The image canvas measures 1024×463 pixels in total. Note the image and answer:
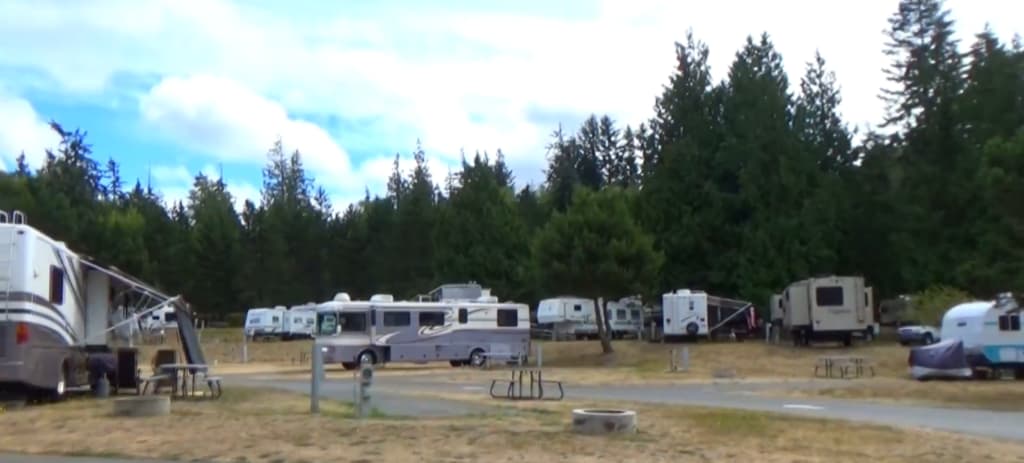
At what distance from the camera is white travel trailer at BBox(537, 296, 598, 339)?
5853cm

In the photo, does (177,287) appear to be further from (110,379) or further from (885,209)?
(110,379)

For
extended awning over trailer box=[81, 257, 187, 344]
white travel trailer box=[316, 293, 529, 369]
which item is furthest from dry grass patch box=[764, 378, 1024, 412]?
Answer: white travel trailer box=[316, 293, 529, 369]

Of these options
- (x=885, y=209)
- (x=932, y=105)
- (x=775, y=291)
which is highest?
(x=932, y=105)

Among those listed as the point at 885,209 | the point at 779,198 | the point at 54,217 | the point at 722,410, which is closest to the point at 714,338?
the point at 779,198

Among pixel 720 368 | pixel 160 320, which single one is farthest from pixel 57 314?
pixel 720 368

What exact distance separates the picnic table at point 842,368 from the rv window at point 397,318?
1420 centimetres

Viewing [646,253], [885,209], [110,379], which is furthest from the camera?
[885,209]

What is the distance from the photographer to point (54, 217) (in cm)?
7644

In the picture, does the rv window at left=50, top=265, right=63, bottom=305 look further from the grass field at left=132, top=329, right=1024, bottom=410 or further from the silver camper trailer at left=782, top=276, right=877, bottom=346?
the silver camper trailer at left=782, top=276, right=877, bottom=346

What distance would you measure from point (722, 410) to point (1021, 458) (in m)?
7.20

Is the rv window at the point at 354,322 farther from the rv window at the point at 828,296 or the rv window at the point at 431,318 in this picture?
the rv window at the point at 828,296

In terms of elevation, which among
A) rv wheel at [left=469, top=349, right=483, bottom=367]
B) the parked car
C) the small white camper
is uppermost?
the small white camper

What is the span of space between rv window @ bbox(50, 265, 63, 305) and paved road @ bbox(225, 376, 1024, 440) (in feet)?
19.3

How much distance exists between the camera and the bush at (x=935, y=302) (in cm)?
4722
